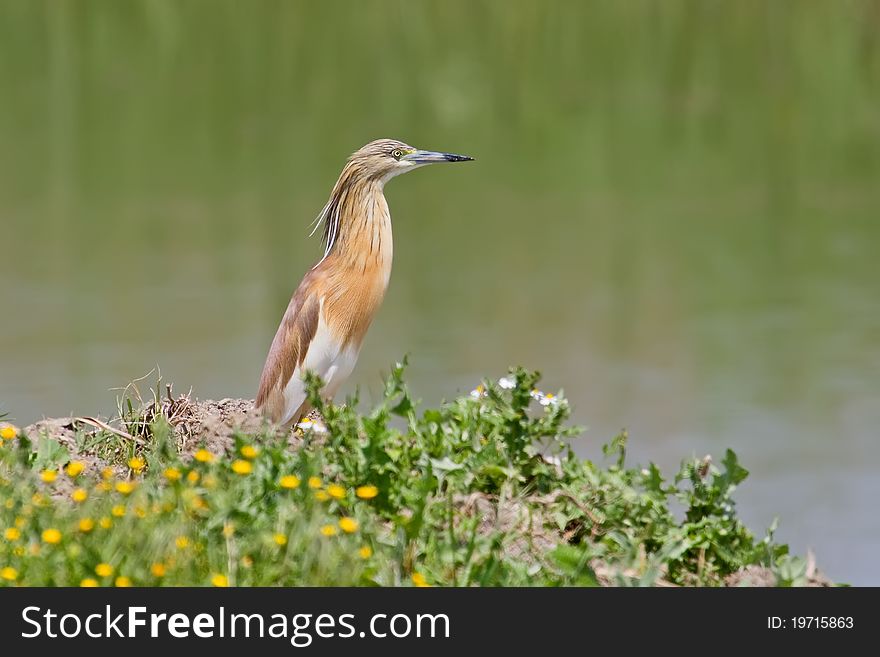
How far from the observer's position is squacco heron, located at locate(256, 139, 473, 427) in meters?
5.98

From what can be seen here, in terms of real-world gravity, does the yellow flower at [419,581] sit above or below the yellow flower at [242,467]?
below

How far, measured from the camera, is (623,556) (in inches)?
175

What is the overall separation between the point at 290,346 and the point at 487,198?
10.6 m

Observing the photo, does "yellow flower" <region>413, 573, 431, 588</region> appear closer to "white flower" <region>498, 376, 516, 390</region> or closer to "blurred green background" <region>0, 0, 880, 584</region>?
"white flower" <region>498, 376, 516, 390</region>

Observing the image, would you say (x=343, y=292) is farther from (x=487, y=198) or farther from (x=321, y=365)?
(x=487, y=198)

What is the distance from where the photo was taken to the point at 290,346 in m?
6.07

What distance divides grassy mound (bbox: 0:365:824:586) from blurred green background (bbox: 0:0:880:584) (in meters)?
3.32

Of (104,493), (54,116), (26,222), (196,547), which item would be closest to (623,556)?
(196,547)

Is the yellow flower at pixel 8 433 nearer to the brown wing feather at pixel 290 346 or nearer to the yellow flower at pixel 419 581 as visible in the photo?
the brown wing feather at pixel 290 346

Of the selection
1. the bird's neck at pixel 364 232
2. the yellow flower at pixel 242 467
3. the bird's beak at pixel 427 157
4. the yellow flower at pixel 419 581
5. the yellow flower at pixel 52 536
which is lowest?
the yellow flower at pixel 419 581

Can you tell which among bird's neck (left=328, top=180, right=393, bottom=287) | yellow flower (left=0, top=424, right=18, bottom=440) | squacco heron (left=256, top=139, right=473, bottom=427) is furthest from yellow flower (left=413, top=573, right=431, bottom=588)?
bird's neck (left=328, top=180, right=393, bottom=287)

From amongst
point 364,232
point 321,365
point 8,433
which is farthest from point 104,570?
point 364,232

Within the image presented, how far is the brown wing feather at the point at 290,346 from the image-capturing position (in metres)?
6.00

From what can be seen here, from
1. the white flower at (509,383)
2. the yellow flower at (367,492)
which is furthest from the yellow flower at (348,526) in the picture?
the white flower at (509,383)
